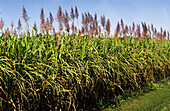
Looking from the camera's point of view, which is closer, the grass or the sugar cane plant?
the sugar cane plant

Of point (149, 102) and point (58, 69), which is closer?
point (58, 69)

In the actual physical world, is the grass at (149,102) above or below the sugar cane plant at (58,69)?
below

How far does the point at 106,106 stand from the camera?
4066 mm

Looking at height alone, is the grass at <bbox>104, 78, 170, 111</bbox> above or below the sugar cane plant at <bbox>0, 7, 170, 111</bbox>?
below

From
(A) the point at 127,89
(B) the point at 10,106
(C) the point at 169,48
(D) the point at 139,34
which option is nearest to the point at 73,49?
(B) the point at 10,106

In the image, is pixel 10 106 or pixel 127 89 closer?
pixel 10 106

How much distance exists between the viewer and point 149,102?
4.27 meters

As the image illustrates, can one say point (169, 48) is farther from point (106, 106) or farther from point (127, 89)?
point (106, 106)

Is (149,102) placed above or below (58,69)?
below

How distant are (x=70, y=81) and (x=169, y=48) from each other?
20.2 ft

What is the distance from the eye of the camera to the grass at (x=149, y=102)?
153 inches

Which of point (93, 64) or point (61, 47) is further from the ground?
point (61, 47)

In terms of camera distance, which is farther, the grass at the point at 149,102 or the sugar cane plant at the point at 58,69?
the grass at the point at 149,102

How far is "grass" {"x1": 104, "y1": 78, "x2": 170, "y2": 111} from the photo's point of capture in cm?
389
